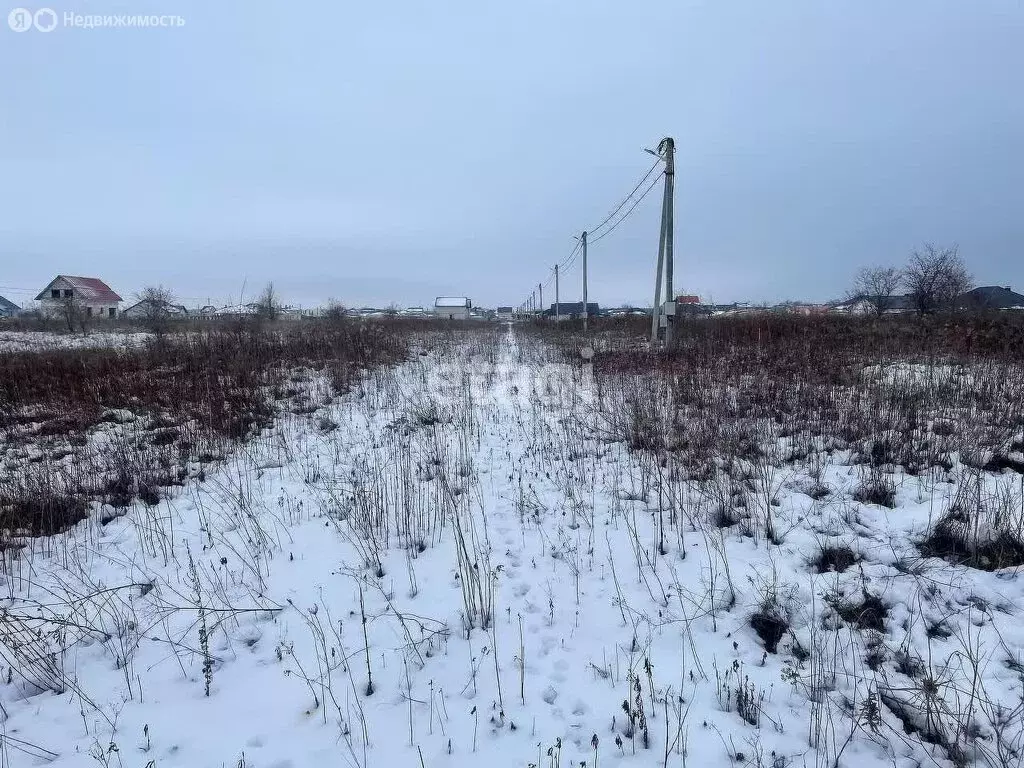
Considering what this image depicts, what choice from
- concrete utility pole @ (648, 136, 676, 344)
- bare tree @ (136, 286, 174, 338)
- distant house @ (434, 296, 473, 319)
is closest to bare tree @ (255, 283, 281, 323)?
bare tree @ (136, 286, 174, 338)

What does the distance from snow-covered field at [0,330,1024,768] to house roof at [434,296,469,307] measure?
8000cm

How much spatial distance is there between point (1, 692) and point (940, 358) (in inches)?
547

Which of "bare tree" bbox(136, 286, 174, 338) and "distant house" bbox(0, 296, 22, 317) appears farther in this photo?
"distant house" bbox(0, 296, 22, 317)

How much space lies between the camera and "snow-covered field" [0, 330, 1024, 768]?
207 cm

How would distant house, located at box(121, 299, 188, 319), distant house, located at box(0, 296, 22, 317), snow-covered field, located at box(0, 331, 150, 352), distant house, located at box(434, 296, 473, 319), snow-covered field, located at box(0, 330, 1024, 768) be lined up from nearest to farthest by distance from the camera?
snow-covered field, located at box(0, 330, 1024, 768)
snow-covered field, located at box(0, 331, 150, 352)
distant house, located at box(121, 299, 188, 319)
distant house, located at box(0, 296, 22, 317)
distant house, located at box(434, 296, 473, 319)

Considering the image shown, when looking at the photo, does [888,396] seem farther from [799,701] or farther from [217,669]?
[217,669]

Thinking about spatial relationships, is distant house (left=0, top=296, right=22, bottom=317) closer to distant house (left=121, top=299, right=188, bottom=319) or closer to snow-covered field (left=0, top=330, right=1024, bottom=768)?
distant house (left=121, top=299, right=188, bottom=319)

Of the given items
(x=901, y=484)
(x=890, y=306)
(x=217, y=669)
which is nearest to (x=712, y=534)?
(x=901, y=484)

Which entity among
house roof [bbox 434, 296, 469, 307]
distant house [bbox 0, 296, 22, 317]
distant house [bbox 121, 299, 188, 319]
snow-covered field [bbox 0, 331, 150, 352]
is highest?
house roof [bbox 434, 296, 469, 307]

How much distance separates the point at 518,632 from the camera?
276cm

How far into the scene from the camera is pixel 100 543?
3.88 meters

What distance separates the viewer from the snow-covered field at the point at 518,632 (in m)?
2.07

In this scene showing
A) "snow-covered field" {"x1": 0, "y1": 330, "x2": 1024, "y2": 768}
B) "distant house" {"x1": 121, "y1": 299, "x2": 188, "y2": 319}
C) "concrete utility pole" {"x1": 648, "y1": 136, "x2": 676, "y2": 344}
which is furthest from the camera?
"distant house" {"x1": 121, "y1": 299, "x2": 188, "y2": 319}

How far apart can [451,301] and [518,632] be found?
274 ft
